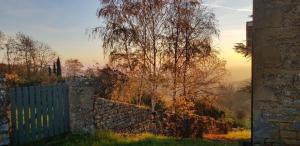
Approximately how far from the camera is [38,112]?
10.4 m

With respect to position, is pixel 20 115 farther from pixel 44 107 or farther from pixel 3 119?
pixel 44 107

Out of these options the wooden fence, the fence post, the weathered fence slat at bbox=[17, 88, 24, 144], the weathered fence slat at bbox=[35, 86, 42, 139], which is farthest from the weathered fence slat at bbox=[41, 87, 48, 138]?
the fence post

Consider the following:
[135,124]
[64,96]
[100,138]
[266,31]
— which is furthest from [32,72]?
[266,31]

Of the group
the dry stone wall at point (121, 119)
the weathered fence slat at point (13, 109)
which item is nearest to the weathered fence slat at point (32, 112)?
the weathered fence slat at point (13, 109)

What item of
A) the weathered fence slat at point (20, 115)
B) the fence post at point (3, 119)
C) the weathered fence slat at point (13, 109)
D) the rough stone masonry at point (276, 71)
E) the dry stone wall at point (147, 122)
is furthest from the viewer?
the dry stone wall at point (147, 122)

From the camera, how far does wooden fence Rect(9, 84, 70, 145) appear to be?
9.93 m

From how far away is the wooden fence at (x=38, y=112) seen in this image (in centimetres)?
993

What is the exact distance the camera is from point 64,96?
11172 millimetres

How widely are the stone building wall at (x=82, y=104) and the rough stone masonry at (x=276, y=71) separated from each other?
5.42 metres

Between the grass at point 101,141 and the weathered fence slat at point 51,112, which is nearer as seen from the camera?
the grass at point 101,141

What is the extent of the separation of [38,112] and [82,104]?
4.35 ft

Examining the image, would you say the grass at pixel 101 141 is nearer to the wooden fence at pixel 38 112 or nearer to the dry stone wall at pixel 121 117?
the wooden fence at pixel 38 112

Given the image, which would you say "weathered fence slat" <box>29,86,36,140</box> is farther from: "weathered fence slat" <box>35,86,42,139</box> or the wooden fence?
"weathered fence slat" <box>35,86,42,139</box>

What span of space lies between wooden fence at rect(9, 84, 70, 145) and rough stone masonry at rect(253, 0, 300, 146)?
623 centimetres
